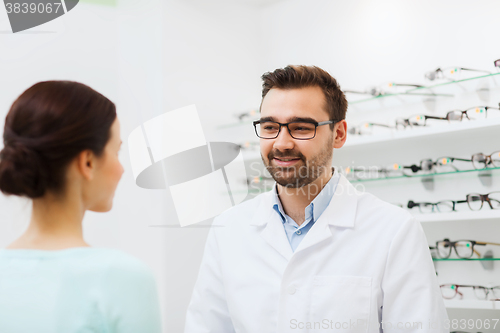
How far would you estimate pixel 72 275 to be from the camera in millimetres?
630

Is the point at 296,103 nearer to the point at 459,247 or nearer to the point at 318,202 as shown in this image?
the point at 318,202

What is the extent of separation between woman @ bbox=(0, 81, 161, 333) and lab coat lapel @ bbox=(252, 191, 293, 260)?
2.06 feet

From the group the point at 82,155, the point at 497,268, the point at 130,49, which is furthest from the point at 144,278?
the point at 130,49

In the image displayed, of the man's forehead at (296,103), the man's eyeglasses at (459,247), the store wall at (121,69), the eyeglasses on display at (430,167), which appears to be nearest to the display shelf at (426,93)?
the eyeglasses on display at (430,167)

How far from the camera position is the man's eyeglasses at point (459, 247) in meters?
1.79

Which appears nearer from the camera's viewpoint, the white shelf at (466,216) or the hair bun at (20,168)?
the hair bun at (20,168)

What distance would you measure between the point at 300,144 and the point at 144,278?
2.46ft

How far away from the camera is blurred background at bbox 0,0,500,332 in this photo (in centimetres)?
185

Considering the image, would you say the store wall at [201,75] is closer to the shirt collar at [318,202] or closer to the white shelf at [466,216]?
the shirt collar at [318,202]

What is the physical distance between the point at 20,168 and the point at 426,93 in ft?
5.61

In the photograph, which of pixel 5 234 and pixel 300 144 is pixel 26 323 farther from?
pixel 5 234

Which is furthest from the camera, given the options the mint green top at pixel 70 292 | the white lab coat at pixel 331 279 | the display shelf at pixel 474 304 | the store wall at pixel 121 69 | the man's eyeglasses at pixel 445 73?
the store wall at pixel 121 69

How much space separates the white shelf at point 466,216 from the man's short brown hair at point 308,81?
2.14 feet

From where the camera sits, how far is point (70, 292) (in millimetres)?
626
